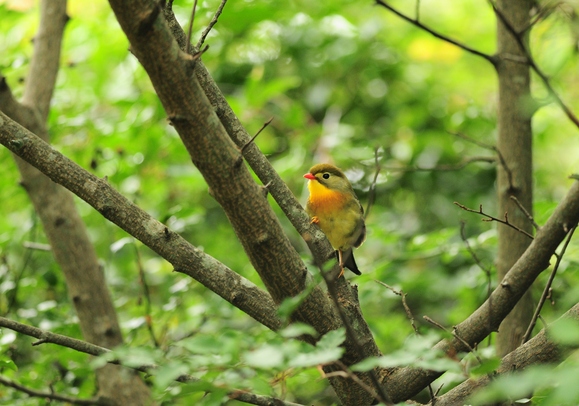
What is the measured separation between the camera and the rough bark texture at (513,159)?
304cm

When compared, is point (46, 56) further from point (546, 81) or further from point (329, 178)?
point (546, 81)

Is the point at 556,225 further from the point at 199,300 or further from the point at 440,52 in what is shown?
the point at 440,52

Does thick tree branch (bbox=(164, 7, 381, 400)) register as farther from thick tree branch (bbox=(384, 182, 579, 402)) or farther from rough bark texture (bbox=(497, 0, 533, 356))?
rough bark texture (bbox=(497, 0, 533, 356))

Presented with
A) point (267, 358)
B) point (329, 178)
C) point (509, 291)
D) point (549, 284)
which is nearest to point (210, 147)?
point (267, 358)

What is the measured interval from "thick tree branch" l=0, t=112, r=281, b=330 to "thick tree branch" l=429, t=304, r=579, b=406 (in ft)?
2.58

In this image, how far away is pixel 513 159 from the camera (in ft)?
10.4

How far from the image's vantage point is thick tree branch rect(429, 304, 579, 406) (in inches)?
81.5

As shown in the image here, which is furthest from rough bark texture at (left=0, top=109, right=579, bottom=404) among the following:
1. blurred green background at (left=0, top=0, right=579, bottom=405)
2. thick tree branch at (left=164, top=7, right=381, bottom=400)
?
blurred green background at (left=0, top=0, right=579, bottom=405)

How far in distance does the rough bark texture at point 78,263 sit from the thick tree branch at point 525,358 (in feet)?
6.01

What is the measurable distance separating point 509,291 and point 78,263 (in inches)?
91.2

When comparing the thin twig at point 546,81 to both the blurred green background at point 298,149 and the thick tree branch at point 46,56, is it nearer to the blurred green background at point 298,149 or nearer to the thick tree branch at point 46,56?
the blurred green background at point 298,149

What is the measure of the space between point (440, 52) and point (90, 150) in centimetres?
465

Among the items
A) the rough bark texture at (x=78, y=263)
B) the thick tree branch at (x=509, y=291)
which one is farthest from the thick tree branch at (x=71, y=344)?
the rough bark texture at (x=78, y=263)

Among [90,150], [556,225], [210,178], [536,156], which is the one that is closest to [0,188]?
[90,150]
